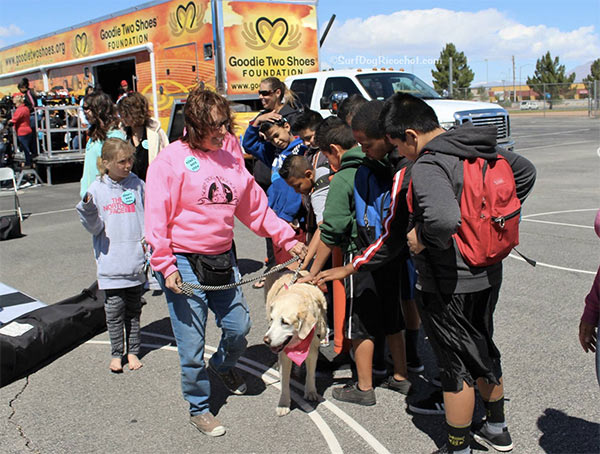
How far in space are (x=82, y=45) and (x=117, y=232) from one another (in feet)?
Result: 53.9

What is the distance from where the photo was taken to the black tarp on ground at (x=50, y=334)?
4.69 metres

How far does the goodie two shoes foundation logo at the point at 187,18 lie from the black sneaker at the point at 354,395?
11.6 m

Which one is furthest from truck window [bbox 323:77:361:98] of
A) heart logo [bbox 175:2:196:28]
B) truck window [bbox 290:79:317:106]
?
heart logo [bbox 175:2:196:28]

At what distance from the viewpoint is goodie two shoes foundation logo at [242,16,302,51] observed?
1411 centimetres

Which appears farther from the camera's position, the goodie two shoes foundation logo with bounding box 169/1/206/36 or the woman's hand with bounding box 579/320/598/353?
the goodie two shoes foundation logo with bounding box 169/1/206/36

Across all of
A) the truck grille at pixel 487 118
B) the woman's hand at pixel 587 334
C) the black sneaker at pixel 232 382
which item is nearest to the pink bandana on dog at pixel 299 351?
the black sneaker at pixel 232 382

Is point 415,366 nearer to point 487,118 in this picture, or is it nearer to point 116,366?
point 116,366

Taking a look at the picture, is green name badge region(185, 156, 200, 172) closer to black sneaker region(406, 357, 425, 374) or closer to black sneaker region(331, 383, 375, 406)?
black sneaker region(331, 383, 375, 406)

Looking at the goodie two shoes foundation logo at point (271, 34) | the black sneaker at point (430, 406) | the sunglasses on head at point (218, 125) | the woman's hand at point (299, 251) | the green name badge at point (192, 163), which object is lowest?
the black sneaker at point (430, 406)

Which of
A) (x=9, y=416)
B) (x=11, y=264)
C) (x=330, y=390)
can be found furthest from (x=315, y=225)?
(x=11, y=264)

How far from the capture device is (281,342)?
3.72m

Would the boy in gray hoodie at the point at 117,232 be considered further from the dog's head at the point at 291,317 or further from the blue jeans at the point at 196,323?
the dog's head at the point at 291,317

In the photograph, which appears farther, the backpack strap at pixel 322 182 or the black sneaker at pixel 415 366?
the black sneaker at pixel 415 366

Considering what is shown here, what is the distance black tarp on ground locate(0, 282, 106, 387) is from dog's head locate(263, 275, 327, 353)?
2209mm
